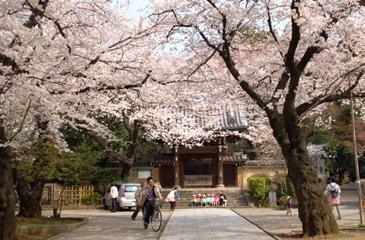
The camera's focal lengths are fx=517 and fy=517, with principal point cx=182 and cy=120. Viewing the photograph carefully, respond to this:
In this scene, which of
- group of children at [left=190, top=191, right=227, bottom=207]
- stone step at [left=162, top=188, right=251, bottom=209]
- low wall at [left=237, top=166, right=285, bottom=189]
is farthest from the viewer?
low wall at [left=237, top=166, right=285, bottom=189]

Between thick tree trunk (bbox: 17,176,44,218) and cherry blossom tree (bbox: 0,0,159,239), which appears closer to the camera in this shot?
cherry blossom tree (bbox: 0,0,159,239)

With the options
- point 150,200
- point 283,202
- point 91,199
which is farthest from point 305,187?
point 91,199

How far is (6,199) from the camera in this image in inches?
484

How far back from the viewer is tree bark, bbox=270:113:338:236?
44.6ft

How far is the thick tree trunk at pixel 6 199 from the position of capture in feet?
40.3

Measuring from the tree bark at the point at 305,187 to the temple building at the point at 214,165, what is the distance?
23504 mm

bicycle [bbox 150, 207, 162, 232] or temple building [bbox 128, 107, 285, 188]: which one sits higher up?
temple building [bbox 128, 107, 285, 188]

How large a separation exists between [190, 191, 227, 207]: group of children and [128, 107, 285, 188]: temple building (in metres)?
3.70

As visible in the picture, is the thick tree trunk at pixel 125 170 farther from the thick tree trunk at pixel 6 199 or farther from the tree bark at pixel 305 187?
the thick tree trunk at pixel 6 199

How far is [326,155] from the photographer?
4669 cm

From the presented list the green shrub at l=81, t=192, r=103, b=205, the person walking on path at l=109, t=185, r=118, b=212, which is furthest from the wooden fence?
the person walking on path at l=109, t=185, r=118, b=212

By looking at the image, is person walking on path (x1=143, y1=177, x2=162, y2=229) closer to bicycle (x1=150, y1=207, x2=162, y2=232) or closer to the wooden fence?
bicycle (x1=150, y1=207, x2=162, y2=232)

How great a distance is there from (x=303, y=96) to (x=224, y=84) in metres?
3.01

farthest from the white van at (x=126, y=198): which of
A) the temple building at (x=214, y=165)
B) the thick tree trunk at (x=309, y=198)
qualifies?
the thick tree trunk at (x=309, y=198)
